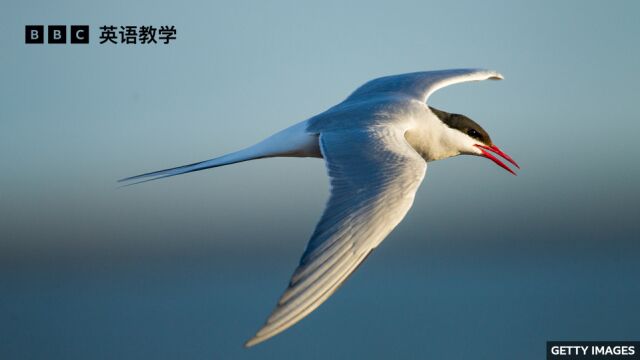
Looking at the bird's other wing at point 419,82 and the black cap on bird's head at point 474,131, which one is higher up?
the bird's other wing at point 419,82

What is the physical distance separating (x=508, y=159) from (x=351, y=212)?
3191 millimetres

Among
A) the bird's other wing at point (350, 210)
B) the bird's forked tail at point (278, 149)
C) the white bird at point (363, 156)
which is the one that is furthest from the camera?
the bird's forked tail at point (278, 149)

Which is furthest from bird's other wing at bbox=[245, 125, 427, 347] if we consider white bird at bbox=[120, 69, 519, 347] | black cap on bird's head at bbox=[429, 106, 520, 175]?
black cap on bird's head at bbox=[429, 106, 520, 175]

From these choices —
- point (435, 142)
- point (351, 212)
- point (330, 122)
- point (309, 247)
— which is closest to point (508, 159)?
point (435, 142)

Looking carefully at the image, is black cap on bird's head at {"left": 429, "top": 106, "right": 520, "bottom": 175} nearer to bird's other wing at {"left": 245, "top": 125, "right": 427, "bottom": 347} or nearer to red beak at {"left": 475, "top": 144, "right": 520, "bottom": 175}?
red beak at {"left": 475, "top": 144, "right": 520, "bottom": 175}

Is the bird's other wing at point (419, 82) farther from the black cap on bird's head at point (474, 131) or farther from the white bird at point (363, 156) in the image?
the black cap on bird's head at point (474, 131)

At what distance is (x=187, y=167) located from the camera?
240 inches

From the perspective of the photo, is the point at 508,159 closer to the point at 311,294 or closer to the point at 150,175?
the point at 150,175

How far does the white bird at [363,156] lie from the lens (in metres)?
3.66

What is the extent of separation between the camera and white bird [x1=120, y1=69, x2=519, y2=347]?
12.0ft

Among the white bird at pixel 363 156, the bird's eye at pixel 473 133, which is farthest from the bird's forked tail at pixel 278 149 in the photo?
the bird's eye at pixel 473 133

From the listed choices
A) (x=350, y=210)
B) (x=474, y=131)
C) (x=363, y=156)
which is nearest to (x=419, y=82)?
(x=474, y=131)

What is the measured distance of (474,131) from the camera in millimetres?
6734

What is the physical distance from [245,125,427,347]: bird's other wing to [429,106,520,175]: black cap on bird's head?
1364 millimetres
